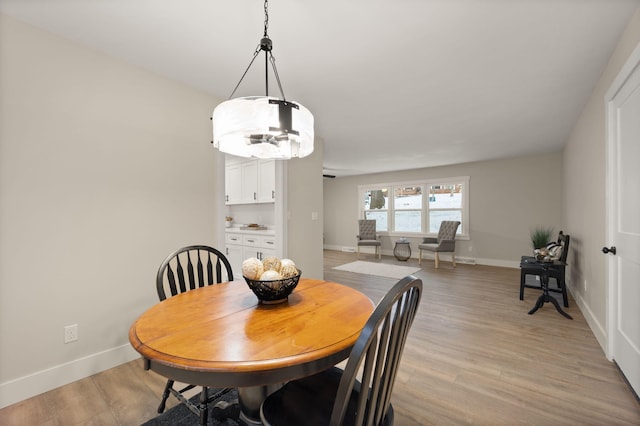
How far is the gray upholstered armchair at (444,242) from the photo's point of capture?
5.94 m

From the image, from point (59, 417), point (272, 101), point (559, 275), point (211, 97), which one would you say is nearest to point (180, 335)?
point (272, 101)

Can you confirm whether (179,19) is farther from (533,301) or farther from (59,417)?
(533,301)

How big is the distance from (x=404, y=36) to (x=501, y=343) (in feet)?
8.63

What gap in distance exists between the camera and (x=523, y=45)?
2016 mm

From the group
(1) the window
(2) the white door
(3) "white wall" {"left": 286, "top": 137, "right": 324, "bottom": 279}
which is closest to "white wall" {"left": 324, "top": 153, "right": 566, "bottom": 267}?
(1) the window

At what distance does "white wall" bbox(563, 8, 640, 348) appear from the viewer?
2.14m

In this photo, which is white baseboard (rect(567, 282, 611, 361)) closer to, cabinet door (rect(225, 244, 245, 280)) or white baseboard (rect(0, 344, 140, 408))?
white baseboard (rect(0, 344, 140, 408))

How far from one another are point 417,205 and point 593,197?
4.54m

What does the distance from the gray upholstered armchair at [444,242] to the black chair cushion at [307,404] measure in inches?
207

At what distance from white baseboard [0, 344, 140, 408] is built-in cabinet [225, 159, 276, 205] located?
106 inches

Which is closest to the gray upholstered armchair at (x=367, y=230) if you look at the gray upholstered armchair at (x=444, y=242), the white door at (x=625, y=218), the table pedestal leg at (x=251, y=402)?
the gray upholstered armchair at (x=444, y=242)

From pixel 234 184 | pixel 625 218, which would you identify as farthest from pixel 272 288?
pixel 234 184

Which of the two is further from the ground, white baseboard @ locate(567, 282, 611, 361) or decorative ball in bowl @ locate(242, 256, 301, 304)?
decorative ball in bowl @ locate(242, 256, 301, 304)

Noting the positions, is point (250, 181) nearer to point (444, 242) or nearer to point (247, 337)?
point (247, 337)
